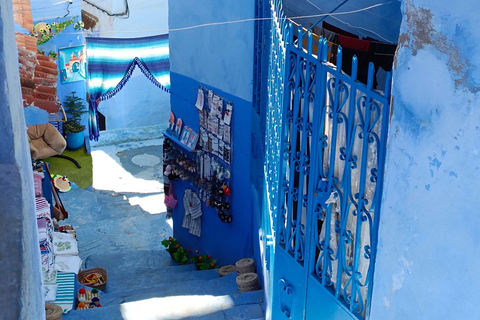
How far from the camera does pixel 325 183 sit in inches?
163

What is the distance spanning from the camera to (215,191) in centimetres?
986

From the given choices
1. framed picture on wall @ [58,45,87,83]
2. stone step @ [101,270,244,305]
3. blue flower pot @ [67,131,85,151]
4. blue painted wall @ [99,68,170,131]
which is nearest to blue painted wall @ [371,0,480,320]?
stone step @ [101,270,244,305]

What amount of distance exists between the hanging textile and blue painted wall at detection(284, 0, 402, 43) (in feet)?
18.4

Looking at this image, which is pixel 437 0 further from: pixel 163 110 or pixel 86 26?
pixel 163 110

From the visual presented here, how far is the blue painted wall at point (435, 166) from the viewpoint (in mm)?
2836

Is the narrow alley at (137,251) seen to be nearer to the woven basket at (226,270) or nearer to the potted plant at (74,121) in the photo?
the woven basket at (226,270)

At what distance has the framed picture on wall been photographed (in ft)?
44.4

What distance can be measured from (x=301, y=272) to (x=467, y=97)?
2205 millimetres

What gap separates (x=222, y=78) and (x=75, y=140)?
633cm

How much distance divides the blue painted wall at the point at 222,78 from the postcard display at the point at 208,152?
0.13m

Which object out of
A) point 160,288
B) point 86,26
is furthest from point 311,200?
point 86,26

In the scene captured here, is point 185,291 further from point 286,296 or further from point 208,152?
point 286,296

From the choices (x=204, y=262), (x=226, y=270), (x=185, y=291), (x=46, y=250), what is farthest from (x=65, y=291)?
(x=204, y=262)

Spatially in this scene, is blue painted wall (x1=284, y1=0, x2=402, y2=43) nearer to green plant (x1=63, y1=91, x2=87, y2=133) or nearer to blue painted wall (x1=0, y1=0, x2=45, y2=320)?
blue painted wall (x1=0, y1=0, x2=45, y2=320)
